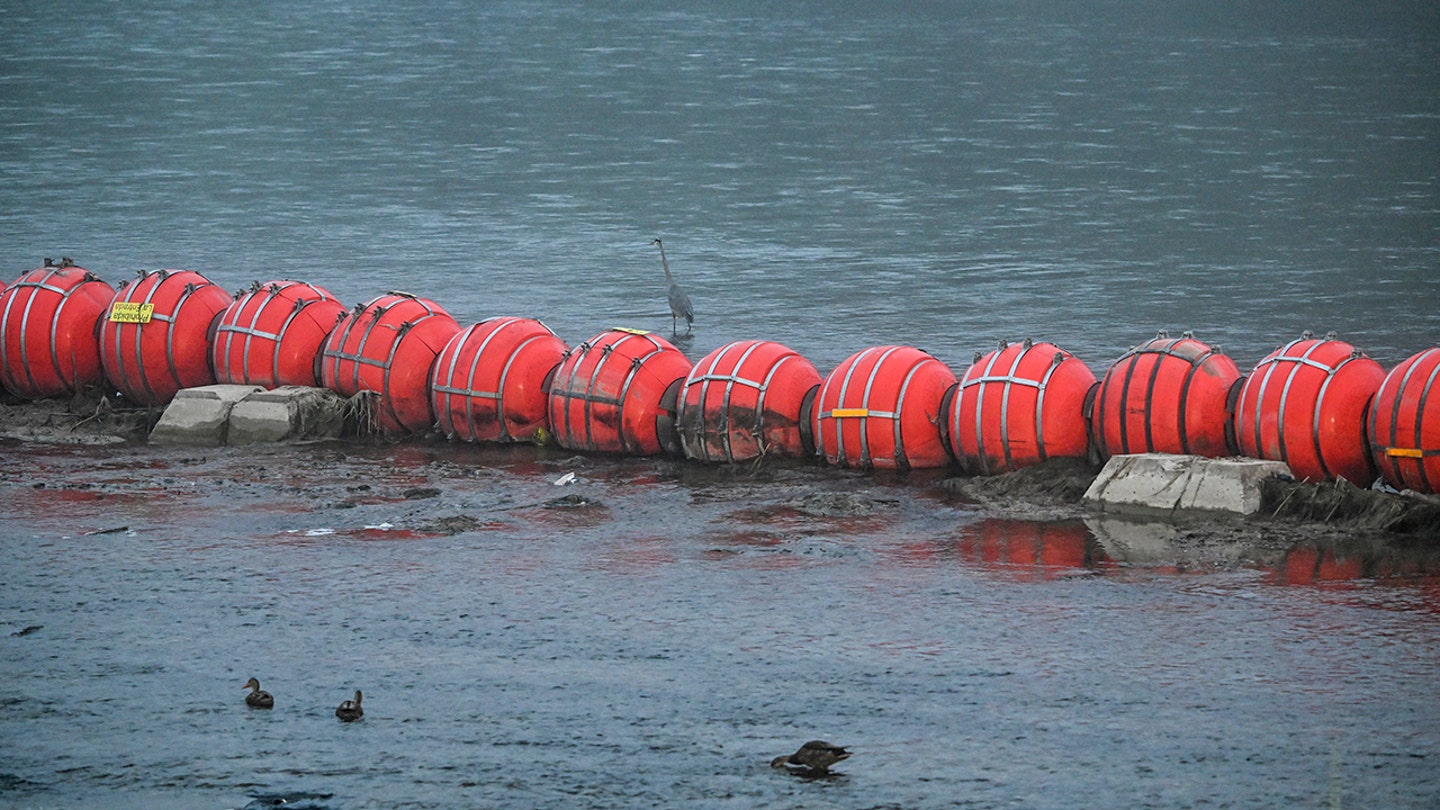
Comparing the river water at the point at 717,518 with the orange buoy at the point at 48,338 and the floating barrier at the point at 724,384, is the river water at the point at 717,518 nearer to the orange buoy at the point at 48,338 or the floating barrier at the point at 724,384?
the floating barrier at the point at 724,384

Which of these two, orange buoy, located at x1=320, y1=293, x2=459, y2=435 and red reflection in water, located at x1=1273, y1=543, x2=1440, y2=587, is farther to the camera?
orange buoy, located at x1=320, y1=293, x2=459, y2=435

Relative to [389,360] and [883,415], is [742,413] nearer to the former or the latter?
[883,415]

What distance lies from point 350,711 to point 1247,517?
19.7ft

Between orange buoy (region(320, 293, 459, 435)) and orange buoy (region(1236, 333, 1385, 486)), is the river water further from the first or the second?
orange buoy (region(1236, 333, 1385, 486))

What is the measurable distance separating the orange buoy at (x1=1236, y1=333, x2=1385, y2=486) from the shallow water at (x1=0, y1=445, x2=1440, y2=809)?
112 centimetres

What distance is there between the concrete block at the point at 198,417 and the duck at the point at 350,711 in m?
6.19

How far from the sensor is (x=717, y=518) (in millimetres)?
12039

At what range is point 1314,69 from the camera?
128ft

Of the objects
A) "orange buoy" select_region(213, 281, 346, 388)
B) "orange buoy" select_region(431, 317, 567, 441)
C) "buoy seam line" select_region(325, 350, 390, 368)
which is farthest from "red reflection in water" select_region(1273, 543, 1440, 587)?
"orange buoy" select_region(213, 281, 346, 388)

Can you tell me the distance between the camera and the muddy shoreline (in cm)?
1096

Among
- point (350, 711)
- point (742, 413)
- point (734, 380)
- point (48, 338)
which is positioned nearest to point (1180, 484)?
point (742, 413)

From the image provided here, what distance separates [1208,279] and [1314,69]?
21876mm

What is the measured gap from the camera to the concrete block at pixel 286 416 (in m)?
14.3

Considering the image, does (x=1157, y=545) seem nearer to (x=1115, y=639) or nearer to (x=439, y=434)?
(x=1115, y=639)
